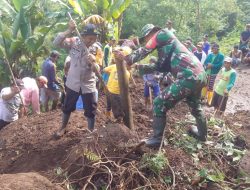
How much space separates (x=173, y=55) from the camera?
465 centimetres

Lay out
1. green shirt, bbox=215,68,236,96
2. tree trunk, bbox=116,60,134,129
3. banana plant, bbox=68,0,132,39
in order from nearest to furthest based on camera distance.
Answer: tree trunk, bbox=116,60,134,129, green shirt, bbox=215,68,236,96, banana plant, bbox=68,0,132,39

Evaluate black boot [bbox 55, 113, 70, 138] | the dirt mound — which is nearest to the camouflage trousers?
black boot [bbox 55, 113, 70, 138]

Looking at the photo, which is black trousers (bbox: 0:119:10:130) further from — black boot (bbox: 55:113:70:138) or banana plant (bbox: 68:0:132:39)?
banana plant (bbox: 68:0:132:39)

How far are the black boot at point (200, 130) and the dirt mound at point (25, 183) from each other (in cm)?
226

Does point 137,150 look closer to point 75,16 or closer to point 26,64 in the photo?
point 26,64

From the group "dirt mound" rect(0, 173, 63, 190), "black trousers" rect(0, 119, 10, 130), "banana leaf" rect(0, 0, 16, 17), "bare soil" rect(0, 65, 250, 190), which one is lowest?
"black trousers" rect(0, 119, 10, 130)

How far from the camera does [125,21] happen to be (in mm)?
17812

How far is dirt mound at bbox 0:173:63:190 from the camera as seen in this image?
3492 millimetres

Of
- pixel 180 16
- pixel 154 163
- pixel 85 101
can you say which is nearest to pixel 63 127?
pixel 85 101

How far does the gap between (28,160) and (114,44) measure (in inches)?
200

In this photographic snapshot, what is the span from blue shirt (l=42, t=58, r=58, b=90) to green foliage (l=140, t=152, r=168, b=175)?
4.25 meters

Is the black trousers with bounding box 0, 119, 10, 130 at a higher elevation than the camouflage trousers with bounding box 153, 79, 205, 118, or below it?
below

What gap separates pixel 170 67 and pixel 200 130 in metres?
1.08

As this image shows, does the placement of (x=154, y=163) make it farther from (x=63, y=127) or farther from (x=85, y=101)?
(x=63, y=127)
